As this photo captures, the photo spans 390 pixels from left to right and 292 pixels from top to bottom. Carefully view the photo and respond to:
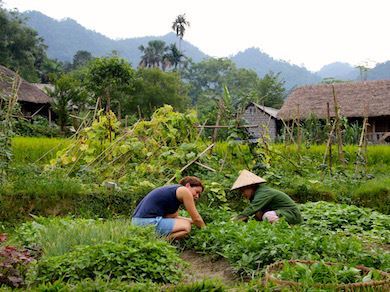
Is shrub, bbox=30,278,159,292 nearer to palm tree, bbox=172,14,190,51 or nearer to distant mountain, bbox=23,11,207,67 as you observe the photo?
palm tree, bbox=172,14,190,51

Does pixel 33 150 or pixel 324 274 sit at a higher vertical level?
pixel 324 274

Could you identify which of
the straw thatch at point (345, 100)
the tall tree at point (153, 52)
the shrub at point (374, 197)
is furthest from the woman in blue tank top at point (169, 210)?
the tall tree at point (153, 52)

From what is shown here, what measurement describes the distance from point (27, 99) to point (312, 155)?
18.0m

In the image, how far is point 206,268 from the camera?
5.56 meters

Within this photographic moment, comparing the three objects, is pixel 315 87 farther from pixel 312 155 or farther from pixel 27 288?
pixel 27 288

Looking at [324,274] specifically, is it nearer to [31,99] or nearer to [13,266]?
[13,266]

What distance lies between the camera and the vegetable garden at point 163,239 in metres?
4.20

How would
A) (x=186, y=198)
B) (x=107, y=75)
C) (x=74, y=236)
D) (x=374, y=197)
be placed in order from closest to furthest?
(x=74, y=236) → (x=186, y=198) → (x=374, y=197) → (x=107, y=75)

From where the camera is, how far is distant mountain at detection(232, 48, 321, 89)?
99.1 metres

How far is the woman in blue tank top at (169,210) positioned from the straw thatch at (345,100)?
1876 centimetres

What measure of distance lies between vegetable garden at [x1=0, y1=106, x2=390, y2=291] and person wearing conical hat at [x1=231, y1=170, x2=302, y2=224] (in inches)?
14.7

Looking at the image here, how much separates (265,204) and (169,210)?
127 centimetres

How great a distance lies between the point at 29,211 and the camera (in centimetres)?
818

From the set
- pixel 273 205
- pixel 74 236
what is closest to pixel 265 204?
pixel 273 205
